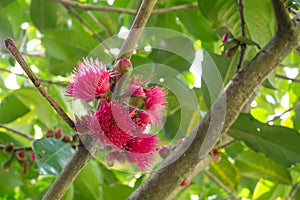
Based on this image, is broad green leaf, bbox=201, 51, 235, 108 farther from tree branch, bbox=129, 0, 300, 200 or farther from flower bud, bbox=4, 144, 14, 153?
flower bud, bbox=4, 144, 14, 153

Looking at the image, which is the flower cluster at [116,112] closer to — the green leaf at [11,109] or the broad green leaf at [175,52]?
the broad green leaf at [175,52]

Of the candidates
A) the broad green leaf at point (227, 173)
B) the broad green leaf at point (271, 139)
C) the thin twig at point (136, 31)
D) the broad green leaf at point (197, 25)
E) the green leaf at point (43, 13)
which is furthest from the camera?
the green leaf at point (43, 13)

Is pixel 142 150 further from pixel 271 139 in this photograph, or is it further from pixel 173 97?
pixel 173 97

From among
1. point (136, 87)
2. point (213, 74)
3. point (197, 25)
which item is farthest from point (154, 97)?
point (197, 25)

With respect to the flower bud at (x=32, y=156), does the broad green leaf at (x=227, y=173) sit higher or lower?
lower

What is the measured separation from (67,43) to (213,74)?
639 millimetres

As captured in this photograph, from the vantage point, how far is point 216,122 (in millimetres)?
1004

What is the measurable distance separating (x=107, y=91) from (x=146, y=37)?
2.60 ft

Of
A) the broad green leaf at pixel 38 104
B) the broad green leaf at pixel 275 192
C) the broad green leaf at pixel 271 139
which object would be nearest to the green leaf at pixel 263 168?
the broad green leaf at pixel 275 192

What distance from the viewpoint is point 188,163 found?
98cm

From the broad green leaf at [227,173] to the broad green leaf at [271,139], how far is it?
307 millimetres

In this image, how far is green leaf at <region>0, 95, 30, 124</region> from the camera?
1.69 m

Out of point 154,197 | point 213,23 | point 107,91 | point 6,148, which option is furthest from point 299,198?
point 107,91

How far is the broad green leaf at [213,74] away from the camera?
1.24m
